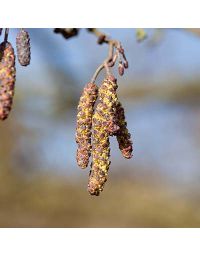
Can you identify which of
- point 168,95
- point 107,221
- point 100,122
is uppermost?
point 168,95

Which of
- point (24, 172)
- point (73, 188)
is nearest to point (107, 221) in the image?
point (73, 188)

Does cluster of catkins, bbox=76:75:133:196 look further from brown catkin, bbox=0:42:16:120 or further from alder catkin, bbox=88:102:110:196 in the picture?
brown catkin, bbox=0:42:16:120

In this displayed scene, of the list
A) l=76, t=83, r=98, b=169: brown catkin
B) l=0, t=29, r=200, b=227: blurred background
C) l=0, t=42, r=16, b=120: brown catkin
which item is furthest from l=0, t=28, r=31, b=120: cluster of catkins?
l=0, t=29, r=200, b=227: blurred background

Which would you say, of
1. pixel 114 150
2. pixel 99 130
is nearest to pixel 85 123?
pixel 99 130
